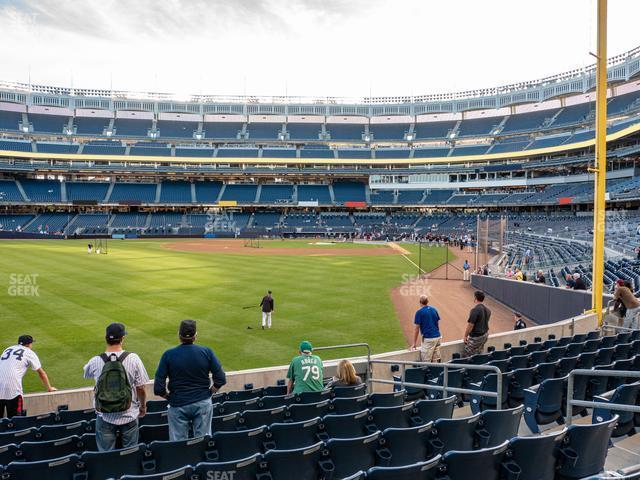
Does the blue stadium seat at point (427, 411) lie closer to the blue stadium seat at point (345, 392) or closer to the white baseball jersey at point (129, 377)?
the blue stadium seat at point (345, 392)

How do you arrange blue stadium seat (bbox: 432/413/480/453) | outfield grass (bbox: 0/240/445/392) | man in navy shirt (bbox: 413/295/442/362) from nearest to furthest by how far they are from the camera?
blue stadium seat (bbox: 432/413/480/453)
man in navy shirt (bbox: 413/295/442/362)
outfield grass (bbox: 0/240/445/392)

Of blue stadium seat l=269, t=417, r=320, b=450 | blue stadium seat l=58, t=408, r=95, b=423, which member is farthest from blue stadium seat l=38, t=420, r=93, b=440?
blue stadium seat l=269, t=417, r=320, b=450

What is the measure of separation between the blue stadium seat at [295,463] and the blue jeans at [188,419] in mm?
1568

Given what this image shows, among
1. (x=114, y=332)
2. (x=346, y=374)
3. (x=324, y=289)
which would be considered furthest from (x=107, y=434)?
(x=324, y=289)

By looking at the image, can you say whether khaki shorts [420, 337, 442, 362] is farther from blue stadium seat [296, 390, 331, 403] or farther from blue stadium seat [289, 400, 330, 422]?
blue stadium seat [289, 400, 330, 422]

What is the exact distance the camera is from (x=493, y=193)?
82125mm

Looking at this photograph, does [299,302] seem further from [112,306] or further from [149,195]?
[149,195]

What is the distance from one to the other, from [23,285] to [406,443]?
25587mm

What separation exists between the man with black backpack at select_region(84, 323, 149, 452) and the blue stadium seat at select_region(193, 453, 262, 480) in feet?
5.55

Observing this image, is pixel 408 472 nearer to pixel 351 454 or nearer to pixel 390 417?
pixel 351 454

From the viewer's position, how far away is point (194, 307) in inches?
827

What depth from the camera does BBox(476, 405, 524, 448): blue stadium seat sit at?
559 centimetres

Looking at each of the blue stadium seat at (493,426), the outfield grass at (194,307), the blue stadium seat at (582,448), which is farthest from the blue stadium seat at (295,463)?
the outfield grass at (194,307)

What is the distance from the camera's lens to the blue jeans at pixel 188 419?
226 inches
